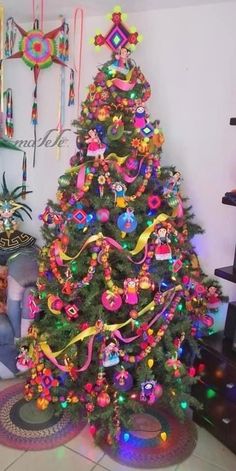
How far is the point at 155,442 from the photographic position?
1.97 metres

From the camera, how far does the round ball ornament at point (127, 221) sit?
1832 mm

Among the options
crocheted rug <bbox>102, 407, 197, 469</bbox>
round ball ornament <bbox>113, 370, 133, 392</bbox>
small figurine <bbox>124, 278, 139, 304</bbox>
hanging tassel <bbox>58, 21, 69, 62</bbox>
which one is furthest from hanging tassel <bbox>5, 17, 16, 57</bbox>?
crocheted rug <bbox>102, 407, 197, 469</bbox>

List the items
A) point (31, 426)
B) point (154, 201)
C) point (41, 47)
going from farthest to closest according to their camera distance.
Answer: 1. point (41, 47)
2. point (31, 426)
3. point (154, 201)

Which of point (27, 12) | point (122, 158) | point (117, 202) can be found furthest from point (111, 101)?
point (27, 12)

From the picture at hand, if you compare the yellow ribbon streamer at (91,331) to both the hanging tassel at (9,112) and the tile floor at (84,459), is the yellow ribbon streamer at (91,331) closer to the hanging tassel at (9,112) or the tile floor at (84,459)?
the tile floor at (84,459)

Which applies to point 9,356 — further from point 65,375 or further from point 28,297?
point 65,375

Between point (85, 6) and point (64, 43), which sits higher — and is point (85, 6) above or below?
above

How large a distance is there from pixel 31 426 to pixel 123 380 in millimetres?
550

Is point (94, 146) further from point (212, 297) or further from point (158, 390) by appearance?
point (158, 390)

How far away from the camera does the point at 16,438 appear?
1.95m

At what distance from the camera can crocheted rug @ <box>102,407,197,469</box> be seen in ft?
6.13

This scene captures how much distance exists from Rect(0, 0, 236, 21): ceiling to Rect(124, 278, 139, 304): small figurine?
138 centimetres

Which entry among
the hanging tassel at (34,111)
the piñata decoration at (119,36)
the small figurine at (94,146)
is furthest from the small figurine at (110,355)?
the hanging tassel at (34,111)

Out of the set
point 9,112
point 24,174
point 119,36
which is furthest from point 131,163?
point 9,112
